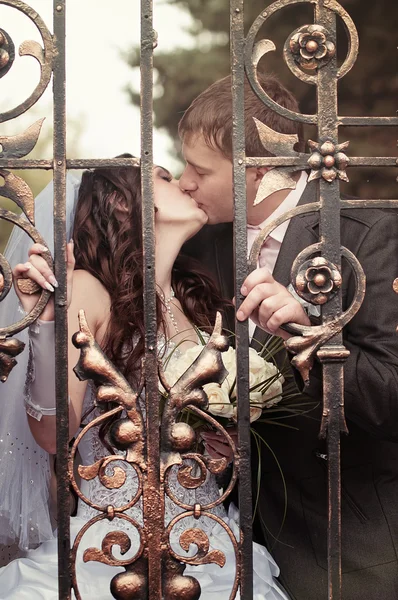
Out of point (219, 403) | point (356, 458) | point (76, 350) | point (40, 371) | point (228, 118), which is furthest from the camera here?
point (228, 118)

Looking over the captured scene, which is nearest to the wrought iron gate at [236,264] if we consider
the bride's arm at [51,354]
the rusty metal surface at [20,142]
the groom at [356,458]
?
the rusty metal surface at [20,142]

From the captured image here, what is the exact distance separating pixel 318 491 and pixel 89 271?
0.96 m

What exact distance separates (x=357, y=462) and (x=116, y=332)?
2.50 feet

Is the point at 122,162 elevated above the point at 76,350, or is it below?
above

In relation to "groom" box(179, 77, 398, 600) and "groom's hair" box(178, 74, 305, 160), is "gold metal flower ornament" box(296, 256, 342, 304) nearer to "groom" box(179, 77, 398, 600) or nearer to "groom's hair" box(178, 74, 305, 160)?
"groom" box(179, 77, 398, 600)

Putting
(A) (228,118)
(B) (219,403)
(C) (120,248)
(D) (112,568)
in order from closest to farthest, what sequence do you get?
(B) (219,403) < (D) (112,568) < (C) (120,248) < (A) (228,118)

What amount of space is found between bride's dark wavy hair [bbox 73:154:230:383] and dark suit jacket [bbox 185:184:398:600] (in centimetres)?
46

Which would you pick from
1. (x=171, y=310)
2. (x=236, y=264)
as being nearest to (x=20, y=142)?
(x=236, y=264)

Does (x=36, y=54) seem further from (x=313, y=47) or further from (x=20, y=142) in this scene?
(x=313, y=47)

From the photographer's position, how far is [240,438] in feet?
4.16

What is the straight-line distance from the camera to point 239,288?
1293 millimetres

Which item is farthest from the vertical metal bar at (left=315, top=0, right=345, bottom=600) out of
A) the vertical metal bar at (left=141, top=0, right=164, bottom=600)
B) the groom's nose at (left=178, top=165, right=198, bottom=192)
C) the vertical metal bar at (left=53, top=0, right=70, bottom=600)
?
the groom's nose at (left=178, top=165, right=198, bottom=192)

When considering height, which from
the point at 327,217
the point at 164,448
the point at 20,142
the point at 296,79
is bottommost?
the point at 164,448

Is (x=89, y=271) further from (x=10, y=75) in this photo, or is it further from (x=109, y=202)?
(x=10, y=75)
